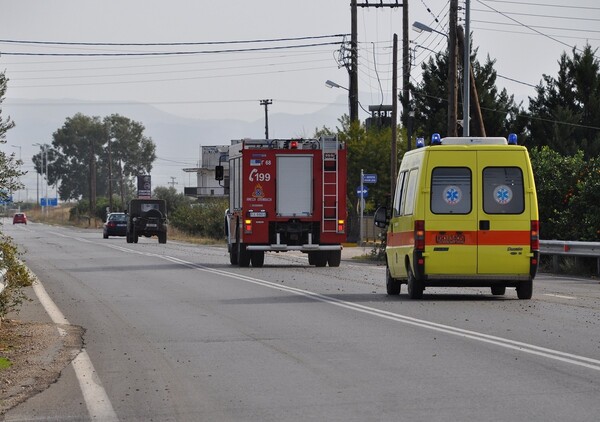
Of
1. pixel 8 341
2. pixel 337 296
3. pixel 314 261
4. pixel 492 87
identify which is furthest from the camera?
pixel 492 87

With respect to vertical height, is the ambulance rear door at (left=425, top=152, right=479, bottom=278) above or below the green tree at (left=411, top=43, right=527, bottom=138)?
below

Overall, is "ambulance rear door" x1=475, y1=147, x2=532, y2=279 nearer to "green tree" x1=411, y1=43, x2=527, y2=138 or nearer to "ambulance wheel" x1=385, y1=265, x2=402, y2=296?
"ambulance wheel" x1=385, y1=265, x2=402, y2=296

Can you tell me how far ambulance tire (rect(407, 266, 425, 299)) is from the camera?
68.7 ft

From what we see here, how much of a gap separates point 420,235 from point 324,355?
761 centimetres

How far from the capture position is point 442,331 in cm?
1563

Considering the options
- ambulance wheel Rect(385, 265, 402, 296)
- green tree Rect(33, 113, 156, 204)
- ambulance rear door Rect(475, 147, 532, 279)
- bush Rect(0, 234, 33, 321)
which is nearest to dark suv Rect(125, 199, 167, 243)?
ambulance wheel Rect(385, 265, 402, 296)

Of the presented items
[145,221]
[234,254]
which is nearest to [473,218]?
[234,254]

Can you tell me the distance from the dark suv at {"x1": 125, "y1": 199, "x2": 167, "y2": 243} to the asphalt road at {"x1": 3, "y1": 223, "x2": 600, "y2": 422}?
40822 mm

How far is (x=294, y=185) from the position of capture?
34031 millimetres

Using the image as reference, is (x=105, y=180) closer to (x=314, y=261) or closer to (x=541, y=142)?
(x=541, y=142)

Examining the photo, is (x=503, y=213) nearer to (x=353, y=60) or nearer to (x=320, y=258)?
(x=320, y=258)

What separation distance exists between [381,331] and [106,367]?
4337 millimetres

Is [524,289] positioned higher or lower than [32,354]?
higher

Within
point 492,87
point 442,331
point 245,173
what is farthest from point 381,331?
point 492,87
